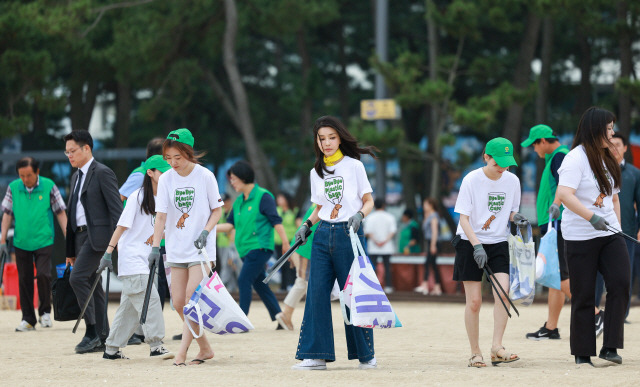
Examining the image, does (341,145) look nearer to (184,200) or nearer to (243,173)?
(184,200)

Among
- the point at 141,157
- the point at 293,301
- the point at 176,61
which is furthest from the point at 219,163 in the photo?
the point at 293,301

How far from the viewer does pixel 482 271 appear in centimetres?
749

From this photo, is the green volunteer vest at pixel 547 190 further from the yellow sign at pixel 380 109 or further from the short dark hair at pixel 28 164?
the yellow sign at pixel 380 109

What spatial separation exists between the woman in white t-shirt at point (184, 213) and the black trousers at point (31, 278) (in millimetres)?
4156

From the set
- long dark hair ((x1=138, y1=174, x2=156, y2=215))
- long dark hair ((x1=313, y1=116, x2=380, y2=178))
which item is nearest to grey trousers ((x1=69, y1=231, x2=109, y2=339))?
long dark hair ((x1=138, y1=174, x2=156, y2=215))

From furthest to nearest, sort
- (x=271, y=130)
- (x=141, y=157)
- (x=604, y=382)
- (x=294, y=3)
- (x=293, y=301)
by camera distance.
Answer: (x=271, y=130)
(x=294, y=3)
(x=141, y=157)
(x=293, y=301)
(x=604, y=382)

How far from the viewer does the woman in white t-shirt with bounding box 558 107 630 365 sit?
714 cm

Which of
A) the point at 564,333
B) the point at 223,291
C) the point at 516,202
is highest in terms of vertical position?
the point at 516,202

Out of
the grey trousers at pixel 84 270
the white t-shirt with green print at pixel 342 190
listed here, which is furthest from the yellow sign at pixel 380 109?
the white t-shirt with green print at pixel 342 190

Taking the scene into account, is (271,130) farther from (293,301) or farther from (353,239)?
(353,239)

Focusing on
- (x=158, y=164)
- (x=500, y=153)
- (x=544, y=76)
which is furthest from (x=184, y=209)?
(x=544, y=76)

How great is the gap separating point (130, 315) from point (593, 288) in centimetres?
350

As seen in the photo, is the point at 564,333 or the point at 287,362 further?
the point at 564,333

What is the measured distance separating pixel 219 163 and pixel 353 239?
846 inches
